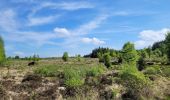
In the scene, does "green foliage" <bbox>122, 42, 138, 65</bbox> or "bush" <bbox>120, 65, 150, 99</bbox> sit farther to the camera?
"green foliage" <bbox>122, 42, 138, 65</bbox>

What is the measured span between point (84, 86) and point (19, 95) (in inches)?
150

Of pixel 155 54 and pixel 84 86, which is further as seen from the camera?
pixel 155 54

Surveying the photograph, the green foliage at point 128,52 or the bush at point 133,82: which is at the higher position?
the green foliage at point 128,52

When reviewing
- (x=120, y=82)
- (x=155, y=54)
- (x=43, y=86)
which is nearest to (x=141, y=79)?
(x=120, y=82)

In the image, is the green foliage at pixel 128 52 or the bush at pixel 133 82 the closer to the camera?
the bush at pixel 133 82

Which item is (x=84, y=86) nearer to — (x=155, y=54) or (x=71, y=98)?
(x=71, y=98)

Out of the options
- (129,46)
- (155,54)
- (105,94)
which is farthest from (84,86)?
(155,54)

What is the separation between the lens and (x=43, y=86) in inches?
793

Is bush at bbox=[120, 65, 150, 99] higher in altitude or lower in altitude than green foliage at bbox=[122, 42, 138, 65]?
lower

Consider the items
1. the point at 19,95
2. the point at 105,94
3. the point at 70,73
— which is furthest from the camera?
the point at 70,73

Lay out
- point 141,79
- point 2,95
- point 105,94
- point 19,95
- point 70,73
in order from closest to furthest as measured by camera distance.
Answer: point 2,95 < point 19,95 < point 105,94 < point 141,79 < point 70,73

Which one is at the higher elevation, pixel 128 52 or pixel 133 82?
pixel 128 52

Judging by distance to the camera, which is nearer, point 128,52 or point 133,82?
point 133,82

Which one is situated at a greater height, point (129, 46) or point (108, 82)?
point (129, 46)
